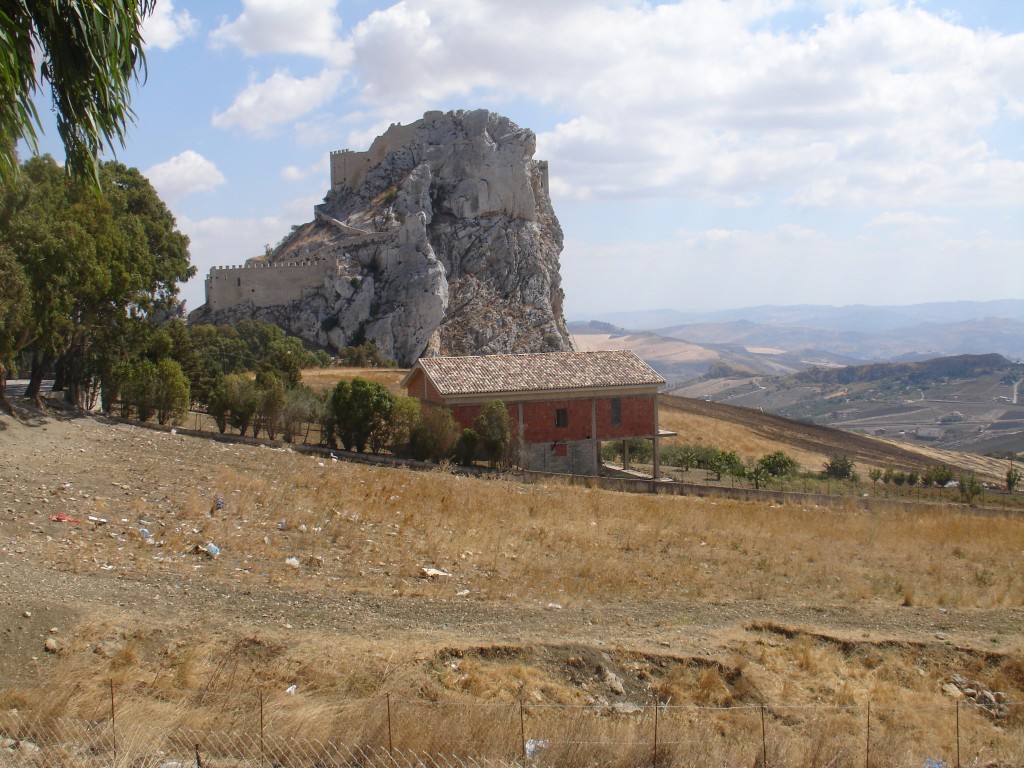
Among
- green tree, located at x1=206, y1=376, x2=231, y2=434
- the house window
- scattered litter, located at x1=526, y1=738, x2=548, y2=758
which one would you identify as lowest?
scattered litter, located at x1=526, y1=738, x2=548, y2=758

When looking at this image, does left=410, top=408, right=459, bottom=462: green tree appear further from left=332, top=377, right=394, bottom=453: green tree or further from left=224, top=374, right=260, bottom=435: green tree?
left=224, top=374, right=260, bottom=435: green tree

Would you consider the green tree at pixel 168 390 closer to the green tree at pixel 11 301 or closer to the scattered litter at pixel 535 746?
the green tree at pixel 11 301

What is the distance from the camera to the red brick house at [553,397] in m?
32.5

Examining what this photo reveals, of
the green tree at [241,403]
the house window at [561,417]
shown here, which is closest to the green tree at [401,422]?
the green tree at [241,403]

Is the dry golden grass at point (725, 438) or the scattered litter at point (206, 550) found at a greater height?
the scattered litter at point (206, 550)

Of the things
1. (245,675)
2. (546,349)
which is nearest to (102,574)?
(245,675)

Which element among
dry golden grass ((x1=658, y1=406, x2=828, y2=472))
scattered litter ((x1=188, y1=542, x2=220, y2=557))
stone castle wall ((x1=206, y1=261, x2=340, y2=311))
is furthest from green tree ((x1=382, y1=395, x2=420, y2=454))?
stone castle wall ((x1=206, y1=261, x2=340, y2=311))

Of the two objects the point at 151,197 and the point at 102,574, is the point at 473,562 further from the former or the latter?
the point at 151,197

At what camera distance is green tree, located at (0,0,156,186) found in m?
6.21

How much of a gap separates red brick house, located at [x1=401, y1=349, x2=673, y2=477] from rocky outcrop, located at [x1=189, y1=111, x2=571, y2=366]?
4014 cm

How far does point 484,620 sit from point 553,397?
2162cm

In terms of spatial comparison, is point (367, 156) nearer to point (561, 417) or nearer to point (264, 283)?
point (264, 283)

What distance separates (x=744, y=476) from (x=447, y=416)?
12.8 m

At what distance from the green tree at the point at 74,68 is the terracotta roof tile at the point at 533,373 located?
81.7 feet
